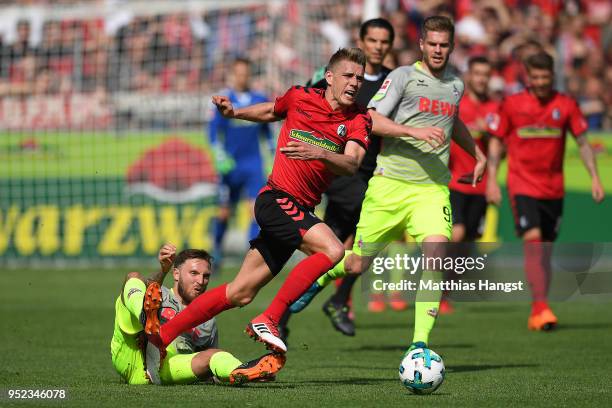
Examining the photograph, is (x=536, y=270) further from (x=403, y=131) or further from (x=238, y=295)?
(x=238, y=295)

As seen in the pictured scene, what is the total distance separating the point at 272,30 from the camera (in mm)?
19062

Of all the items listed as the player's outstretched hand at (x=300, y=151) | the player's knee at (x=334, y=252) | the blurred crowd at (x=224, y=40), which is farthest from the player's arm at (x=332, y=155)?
the blurred crowd at (x=224, y=40)

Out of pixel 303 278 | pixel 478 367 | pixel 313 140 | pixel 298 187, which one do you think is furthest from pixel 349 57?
pixel 478 367

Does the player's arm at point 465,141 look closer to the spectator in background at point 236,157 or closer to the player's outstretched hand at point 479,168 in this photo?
the player's outstretched hand at point 479,168

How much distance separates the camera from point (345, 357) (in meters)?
8.76

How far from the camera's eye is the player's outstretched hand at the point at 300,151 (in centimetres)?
649

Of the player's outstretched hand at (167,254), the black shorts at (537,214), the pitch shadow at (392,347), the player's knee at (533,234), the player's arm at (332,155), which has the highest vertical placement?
the player's arm at (332,155)

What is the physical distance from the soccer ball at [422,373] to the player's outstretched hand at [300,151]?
4.41 ft

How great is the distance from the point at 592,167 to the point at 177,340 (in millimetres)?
5317

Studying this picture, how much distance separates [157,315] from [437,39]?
3.02 m

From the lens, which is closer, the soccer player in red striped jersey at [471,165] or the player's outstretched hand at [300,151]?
the player's outstretched hand at [300,151]

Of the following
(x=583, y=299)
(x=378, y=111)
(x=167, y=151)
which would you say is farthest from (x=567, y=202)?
(x=378, y=111)

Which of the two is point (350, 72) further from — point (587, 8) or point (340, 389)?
point (587, 8)

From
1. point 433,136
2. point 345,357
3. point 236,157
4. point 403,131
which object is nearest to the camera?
point 433,136
